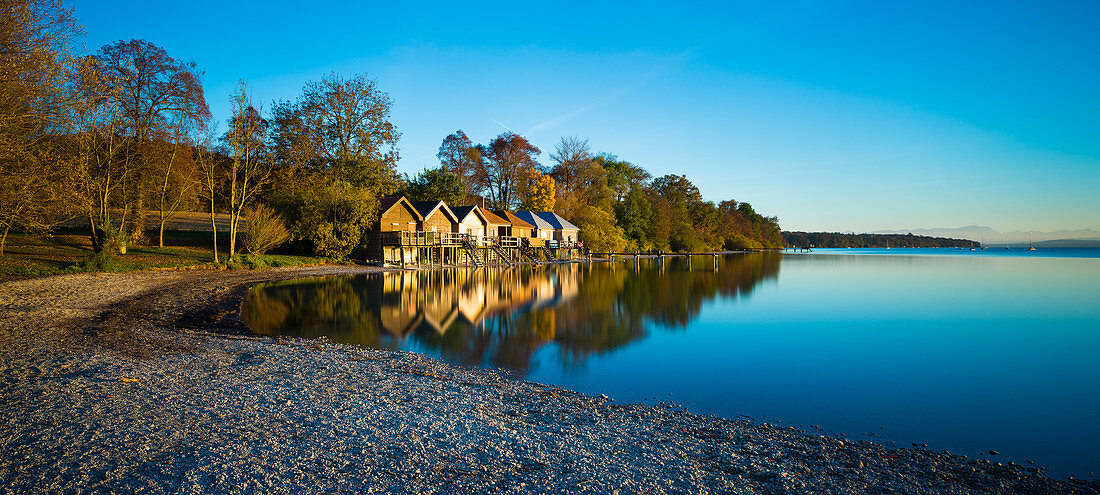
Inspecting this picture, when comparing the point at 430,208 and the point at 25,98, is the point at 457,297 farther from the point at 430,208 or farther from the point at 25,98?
the point at 430,208

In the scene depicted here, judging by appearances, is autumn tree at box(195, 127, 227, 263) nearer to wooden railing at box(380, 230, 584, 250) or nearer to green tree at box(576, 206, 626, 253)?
wooden railing at box(380, 230, 584, 250)

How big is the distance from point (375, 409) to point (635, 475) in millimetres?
3448

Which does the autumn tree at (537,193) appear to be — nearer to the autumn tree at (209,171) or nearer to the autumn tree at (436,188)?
the autumn tree at (436,188)

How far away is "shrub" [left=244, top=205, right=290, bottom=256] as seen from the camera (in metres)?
30.7

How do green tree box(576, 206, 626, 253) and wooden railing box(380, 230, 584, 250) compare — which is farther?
green tree box(576, 206, 626, 253)

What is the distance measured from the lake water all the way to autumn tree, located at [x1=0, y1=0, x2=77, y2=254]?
248 inches

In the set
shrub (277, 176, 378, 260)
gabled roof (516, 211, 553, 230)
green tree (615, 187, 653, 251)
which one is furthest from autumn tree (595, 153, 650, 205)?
shrub (277, 176, 378, 260)

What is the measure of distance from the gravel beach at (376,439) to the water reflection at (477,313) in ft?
9.76

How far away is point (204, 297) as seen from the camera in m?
17.5

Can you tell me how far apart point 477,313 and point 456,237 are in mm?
23483

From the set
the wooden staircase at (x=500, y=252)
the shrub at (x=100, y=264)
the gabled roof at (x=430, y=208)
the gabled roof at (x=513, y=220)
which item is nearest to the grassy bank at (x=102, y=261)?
the shrub at (x=100, y=264)

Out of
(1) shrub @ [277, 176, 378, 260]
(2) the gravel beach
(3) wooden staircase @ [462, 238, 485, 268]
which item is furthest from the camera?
(3) wooden staircase @ [462, 238, 485, 268]

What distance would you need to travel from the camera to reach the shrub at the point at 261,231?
1210 inches

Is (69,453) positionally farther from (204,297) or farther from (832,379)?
(204,297)
